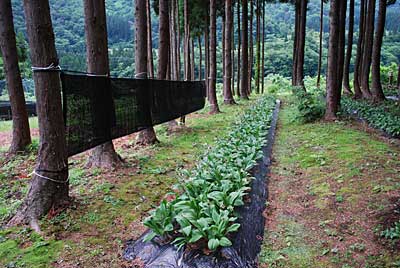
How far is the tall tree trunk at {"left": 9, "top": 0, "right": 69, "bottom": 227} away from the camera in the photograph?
136 inches

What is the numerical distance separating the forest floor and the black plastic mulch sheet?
2632 millimetres

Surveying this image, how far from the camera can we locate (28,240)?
10.6 feet

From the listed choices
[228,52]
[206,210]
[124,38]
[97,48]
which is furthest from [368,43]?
[124,38]

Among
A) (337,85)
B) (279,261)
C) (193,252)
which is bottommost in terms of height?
(279,261)

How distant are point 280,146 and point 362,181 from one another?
2864 mm

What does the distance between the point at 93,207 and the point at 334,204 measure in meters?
3.01

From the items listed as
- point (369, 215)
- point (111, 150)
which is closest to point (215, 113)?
point (111, 150)

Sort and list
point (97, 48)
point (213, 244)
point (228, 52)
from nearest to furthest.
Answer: point (213, 244) < point (97, 48) < point (228, 52)

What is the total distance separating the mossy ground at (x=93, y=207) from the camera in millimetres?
3037

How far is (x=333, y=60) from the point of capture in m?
8.73

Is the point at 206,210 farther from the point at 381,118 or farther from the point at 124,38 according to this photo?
the point at 124,38

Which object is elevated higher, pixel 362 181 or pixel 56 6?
pixel 56 6

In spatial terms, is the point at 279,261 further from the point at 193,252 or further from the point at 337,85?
the point at 337,85

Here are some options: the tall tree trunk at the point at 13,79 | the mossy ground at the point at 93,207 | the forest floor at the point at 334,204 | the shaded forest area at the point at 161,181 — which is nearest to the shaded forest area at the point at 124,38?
the tall tree trunk at the point at 13,79
